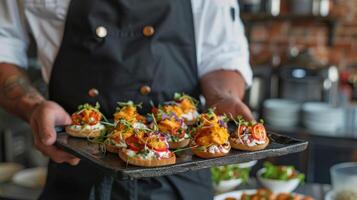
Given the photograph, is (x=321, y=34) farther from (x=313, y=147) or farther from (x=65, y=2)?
(x=65, y=2)

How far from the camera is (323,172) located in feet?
12.4

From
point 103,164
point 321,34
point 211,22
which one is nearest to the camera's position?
point 103,164

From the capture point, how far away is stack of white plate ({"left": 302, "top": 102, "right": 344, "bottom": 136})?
3.62 meters

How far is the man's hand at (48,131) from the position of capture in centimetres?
135

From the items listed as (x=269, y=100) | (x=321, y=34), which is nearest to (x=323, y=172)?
(x=269, y=100)

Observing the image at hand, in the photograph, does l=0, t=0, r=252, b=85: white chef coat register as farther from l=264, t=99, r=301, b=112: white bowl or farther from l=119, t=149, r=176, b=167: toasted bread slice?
l=264, t=99, r=301, b=112: white bowl

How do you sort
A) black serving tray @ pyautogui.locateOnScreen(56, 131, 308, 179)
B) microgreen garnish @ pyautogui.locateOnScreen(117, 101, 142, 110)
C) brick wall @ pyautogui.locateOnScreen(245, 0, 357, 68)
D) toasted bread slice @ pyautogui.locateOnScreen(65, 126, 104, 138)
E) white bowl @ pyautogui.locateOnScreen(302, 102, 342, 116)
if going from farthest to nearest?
brick wall @ pyautogui.locateOnScreen(245, 0, 357, 68), white bowl @ pyautogui.locateOnScreen(302, 102, 342, 116), microgreen garnish @ pyautogui.locateOnScreen(117, 101, 142, 110), toasted bread slice @ pyautogui.locateOnScreen(65, 126, 104, 138), black serving tray @ pyautogui.locateOnScreen(56, 131, 308, 179)

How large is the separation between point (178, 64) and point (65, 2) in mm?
393

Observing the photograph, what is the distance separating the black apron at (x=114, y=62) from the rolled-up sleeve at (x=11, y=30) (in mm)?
176

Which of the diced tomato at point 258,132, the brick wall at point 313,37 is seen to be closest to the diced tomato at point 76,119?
the diced tomato at point 258,132

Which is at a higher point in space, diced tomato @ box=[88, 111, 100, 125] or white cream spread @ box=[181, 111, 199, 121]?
diced tomato @ box=[88, 111, 100, 125]

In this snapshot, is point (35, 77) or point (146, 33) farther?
point (35, 77)

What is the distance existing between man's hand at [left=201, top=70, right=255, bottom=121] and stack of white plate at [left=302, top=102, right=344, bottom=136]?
76.6 inches

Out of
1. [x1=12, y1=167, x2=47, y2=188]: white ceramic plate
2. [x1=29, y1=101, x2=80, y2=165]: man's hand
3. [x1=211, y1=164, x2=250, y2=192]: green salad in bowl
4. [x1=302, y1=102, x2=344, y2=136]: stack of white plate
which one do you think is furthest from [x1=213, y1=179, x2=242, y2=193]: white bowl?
[x1=302, y1=102, x2=344, y2=136]: stack of white plate
